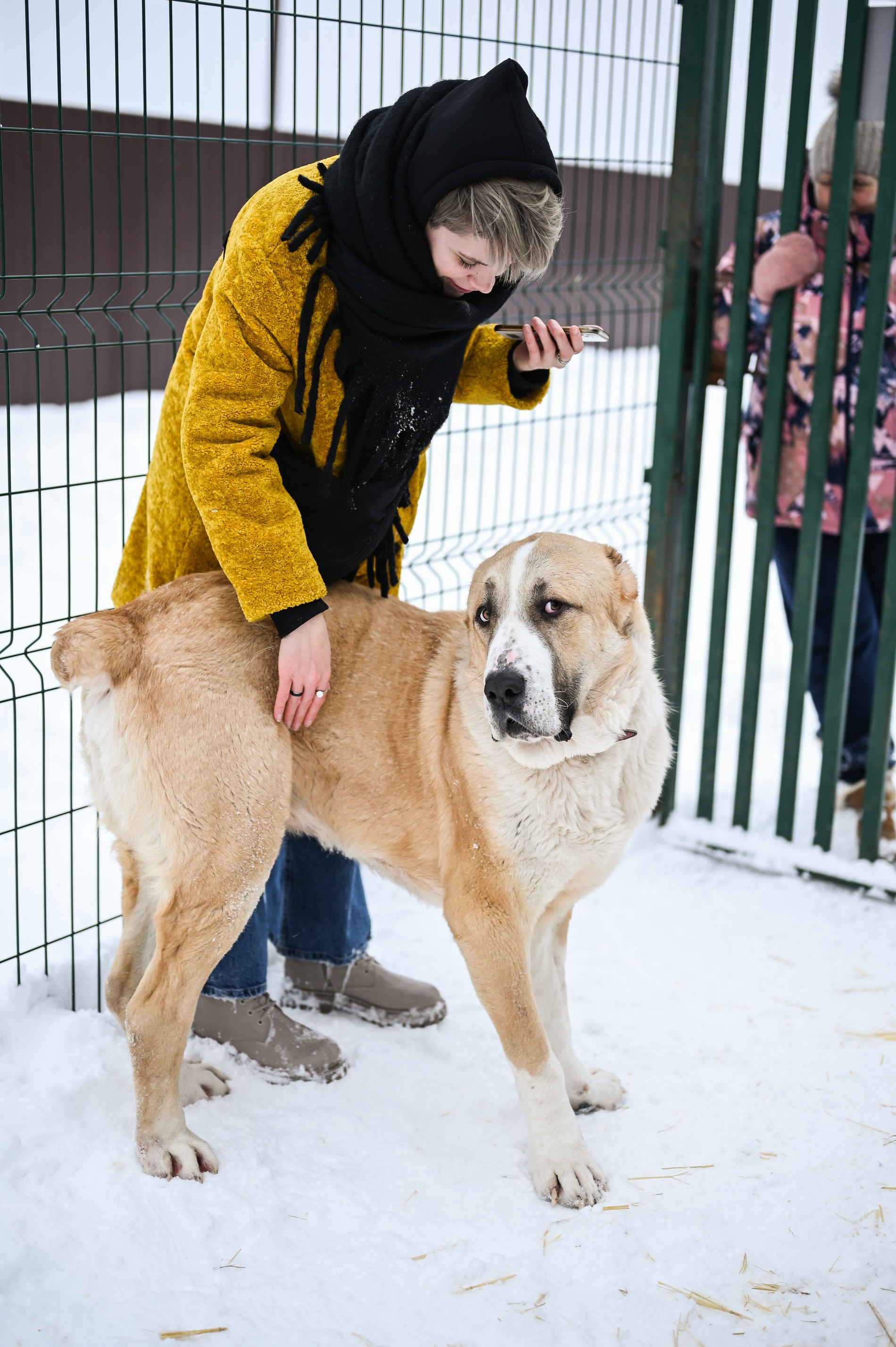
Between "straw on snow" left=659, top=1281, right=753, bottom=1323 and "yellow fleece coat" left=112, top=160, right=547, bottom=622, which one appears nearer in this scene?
"straw on snow" left=659, top=1281, right=753, bottom=1323

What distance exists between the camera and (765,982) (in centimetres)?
328

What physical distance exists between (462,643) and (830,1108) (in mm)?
1508

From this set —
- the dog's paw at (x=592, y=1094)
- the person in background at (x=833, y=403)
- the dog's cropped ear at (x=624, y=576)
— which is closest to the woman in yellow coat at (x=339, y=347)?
the dog's cropped ear at (x=624, y=576)

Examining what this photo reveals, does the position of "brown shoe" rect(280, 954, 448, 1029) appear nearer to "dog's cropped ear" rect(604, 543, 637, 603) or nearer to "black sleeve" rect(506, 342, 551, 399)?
"dog's cropped ear" rect(604, 543, 637, 603)

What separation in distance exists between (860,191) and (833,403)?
688 mm

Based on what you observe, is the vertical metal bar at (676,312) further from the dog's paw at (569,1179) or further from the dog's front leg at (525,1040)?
the dog's paw at (569,1179)

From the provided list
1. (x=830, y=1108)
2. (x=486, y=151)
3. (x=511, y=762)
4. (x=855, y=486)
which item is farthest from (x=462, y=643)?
(x=855, y=486)

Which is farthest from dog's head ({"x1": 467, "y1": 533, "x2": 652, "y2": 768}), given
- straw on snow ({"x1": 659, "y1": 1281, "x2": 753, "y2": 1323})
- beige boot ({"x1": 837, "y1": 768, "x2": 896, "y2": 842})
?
beige boot ({"x1": 837, "y1": 768, "x2": 896, "y2": 842})

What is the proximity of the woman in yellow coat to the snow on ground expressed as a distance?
1.27 ft

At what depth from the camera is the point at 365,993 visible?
3.04 meters

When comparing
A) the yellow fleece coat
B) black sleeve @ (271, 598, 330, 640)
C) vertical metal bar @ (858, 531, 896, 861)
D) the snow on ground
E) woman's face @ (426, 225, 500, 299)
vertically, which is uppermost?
woman's face @ (426, 225, 500, 299)

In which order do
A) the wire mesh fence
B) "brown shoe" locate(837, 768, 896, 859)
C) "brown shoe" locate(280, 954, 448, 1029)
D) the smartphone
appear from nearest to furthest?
the smartphone < the wire mesh fence < "brown shoe" locate(280, 954, 448, 1029) < "brown shoe" locate(837, 768, 896, 859)

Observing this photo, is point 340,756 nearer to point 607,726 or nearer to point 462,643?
point 462,643

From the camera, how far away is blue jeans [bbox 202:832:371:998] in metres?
2.96
